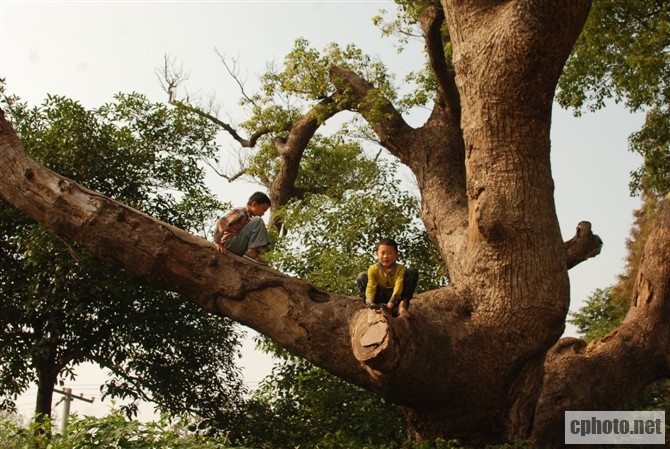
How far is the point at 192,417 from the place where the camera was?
1088 cm

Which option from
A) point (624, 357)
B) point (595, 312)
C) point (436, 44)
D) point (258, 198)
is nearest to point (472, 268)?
point (258, 198)

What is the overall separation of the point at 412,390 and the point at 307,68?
23.2 ft

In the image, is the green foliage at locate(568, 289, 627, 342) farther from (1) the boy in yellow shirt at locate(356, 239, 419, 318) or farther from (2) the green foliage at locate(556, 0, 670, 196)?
(1) the boy in yellow shirt at locate(356, 239, 419, 318)

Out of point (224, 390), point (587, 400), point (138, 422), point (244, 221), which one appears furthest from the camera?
point (224, 390)

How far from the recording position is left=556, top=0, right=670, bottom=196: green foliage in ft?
41.2

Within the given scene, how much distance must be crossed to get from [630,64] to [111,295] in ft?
28.5

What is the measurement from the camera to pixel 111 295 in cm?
1036

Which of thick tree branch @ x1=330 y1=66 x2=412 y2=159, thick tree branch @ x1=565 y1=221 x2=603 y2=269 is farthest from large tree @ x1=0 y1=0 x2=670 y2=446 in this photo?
thick tree branch @ x1=330 y1=66 x2=412 y2=159

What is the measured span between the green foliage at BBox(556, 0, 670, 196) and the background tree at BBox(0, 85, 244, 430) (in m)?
6.41

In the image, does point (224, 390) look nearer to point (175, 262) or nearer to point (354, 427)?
point (354, 427)

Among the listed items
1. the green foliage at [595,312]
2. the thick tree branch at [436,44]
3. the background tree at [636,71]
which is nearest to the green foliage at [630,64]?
the background tree at [636,71]

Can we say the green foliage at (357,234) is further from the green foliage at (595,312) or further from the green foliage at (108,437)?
the green foliage at (595,312)

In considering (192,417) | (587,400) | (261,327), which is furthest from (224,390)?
(587,400)

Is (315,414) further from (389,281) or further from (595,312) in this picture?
(595,312)
